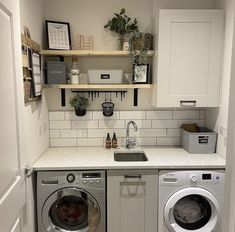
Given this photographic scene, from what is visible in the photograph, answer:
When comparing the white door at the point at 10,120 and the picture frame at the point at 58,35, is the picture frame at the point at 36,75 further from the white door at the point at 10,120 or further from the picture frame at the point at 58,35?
the white door at the point at 10,120

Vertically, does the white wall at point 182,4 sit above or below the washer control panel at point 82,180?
above

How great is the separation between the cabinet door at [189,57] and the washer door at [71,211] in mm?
1100

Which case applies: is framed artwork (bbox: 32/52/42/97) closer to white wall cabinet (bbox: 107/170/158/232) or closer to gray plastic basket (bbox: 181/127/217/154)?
white wall cabinet (bbox: 107/170/158/232)

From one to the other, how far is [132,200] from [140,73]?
1.21 metres

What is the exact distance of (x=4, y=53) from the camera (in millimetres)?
1248

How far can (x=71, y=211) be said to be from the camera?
7.57 ft

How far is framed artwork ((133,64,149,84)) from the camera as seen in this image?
2.52 metres

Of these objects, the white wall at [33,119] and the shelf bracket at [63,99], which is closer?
the white wall at [33,119]

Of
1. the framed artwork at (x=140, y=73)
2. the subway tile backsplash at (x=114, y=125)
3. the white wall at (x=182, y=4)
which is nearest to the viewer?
the framed artwork at (x=140, y=73)

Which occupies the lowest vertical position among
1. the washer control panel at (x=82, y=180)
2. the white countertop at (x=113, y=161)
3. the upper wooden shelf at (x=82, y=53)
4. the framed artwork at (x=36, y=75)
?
the washer control panel at (x=82, y=180)

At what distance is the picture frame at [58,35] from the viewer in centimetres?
247

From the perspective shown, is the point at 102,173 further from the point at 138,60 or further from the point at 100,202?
the point at 138,60

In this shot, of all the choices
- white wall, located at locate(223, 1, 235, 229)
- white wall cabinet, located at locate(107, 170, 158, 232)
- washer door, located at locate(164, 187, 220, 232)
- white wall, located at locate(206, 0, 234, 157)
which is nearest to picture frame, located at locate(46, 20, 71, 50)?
white wall cabinet, located at locate(107, 170, 158, 232)

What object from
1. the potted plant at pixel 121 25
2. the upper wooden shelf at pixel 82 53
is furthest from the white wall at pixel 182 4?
the upper wooden shelf at pixel 82 53
